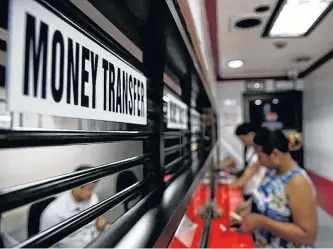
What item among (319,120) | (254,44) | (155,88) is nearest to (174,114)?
(155,88)

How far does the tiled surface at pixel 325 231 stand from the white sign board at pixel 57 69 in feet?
14.0

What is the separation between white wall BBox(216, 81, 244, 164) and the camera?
7062mm

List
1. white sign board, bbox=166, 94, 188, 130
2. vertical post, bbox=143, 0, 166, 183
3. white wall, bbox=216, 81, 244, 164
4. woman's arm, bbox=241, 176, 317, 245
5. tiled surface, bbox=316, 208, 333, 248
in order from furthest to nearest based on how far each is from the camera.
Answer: white wall, bbox=216, 81, 244, 164
tiled surface, bbox=316, 208, 333, 248
woman's arm, bbox=241, 176, 317, 245
white sign board, bbox=166, 94, 188, 130
vertical post, bbox=143, 0, 166, 183

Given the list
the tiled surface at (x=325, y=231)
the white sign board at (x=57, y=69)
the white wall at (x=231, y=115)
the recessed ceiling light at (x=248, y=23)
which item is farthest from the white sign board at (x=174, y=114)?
the white wall at (x=231, y=115)

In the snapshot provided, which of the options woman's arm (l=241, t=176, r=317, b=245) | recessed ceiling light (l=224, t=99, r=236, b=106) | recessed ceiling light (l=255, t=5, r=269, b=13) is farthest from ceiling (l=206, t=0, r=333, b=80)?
woman's arm (l=241, t=176, r=317, b=245)

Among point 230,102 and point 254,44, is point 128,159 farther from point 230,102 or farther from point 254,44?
point 230,102

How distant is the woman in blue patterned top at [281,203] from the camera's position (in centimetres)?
188

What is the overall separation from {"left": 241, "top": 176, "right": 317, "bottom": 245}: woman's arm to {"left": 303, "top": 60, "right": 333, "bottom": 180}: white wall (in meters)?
4.08

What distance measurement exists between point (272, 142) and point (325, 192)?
14.4 feet

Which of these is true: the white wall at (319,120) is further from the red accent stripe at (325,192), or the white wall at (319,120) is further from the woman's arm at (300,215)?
the woman's arm at (300,215)

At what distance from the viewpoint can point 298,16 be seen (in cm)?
335

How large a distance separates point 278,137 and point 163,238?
1696 millimetres

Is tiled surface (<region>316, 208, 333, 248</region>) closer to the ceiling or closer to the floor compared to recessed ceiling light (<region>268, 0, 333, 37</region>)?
closer to the floor

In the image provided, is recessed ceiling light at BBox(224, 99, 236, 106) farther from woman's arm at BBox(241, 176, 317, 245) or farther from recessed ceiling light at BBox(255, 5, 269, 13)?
woman's arm at BBox(241, 176, 317, 245)
